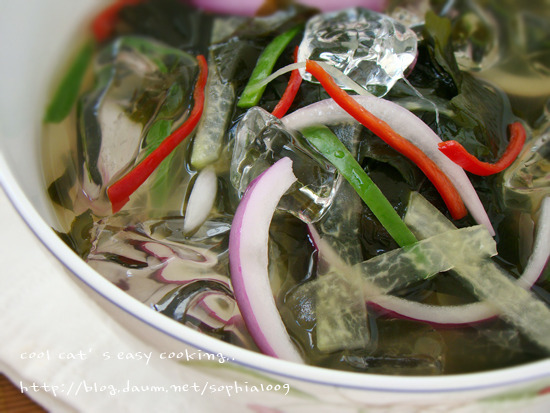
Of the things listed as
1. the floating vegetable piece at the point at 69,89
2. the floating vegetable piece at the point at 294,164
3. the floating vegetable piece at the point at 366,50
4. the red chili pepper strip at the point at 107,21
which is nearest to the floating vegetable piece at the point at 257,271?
the floating vegetable piece at the point at 294,164

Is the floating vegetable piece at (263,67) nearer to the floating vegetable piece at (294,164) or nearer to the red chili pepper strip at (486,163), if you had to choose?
the floating vegetable piece at (294,164)

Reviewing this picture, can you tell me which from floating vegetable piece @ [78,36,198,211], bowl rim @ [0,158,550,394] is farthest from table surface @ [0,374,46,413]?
bowl rim @ [0,158,550,394]

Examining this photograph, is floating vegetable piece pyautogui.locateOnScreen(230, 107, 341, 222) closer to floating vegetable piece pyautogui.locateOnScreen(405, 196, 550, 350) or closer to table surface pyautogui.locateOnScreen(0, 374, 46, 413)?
floating vegetable piece pyautogui.locateOnScreen(405, 196, 550, 350)

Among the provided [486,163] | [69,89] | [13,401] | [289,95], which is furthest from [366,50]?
[13,401]

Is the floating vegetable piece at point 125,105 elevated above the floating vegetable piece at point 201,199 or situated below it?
above

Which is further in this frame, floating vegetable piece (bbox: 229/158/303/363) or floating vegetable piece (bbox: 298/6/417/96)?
floating vegetable piece (bbox: 298/6/417/96)

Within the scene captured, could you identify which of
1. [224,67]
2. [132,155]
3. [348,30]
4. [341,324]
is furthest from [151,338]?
[348,30]

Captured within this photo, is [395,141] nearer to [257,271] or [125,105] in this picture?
[257,271]
